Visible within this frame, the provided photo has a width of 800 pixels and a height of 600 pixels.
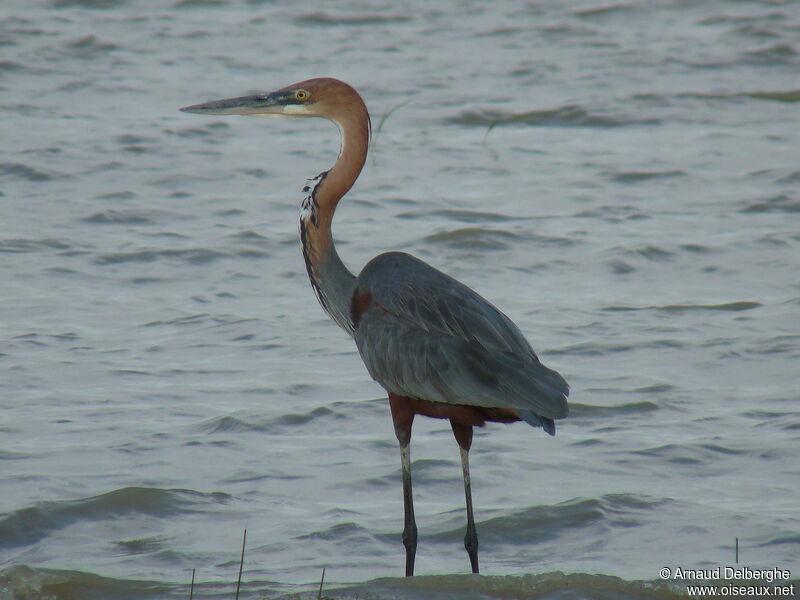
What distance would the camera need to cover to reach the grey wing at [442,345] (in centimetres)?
538

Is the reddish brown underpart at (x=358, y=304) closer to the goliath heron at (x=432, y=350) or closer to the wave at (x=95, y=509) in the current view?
the goliath heron at (x=432, y=350)

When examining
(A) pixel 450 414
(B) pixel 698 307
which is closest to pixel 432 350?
(A) pixel 450 414

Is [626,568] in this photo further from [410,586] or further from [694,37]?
[694,37]

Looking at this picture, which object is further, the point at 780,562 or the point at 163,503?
the point at 163,503

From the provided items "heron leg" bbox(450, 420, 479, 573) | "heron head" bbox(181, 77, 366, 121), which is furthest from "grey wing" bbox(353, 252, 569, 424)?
"heron head" bbox(181, 77, 366, 121)

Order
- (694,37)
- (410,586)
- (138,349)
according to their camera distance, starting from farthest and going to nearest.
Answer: (694,37)
(138,349)
(410,586)

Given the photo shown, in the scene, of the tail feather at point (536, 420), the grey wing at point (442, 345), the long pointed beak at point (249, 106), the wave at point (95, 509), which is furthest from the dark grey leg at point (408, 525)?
the long pointed beak at point (249, 106)

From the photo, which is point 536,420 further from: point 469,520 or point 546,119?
point 546,119

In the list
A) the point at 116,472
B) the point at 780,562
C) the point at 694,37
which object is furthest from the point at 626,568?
the point at 694,37

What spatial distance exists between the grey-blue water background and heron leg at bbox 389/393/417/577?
0.21 metres

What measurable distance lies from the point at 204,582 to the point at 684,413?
3309 mm

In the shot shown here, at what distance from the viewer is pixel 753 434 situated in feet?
23.6

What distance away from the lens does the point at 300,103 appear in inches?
261

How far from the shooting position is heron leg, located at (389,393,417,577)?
5.58 m
